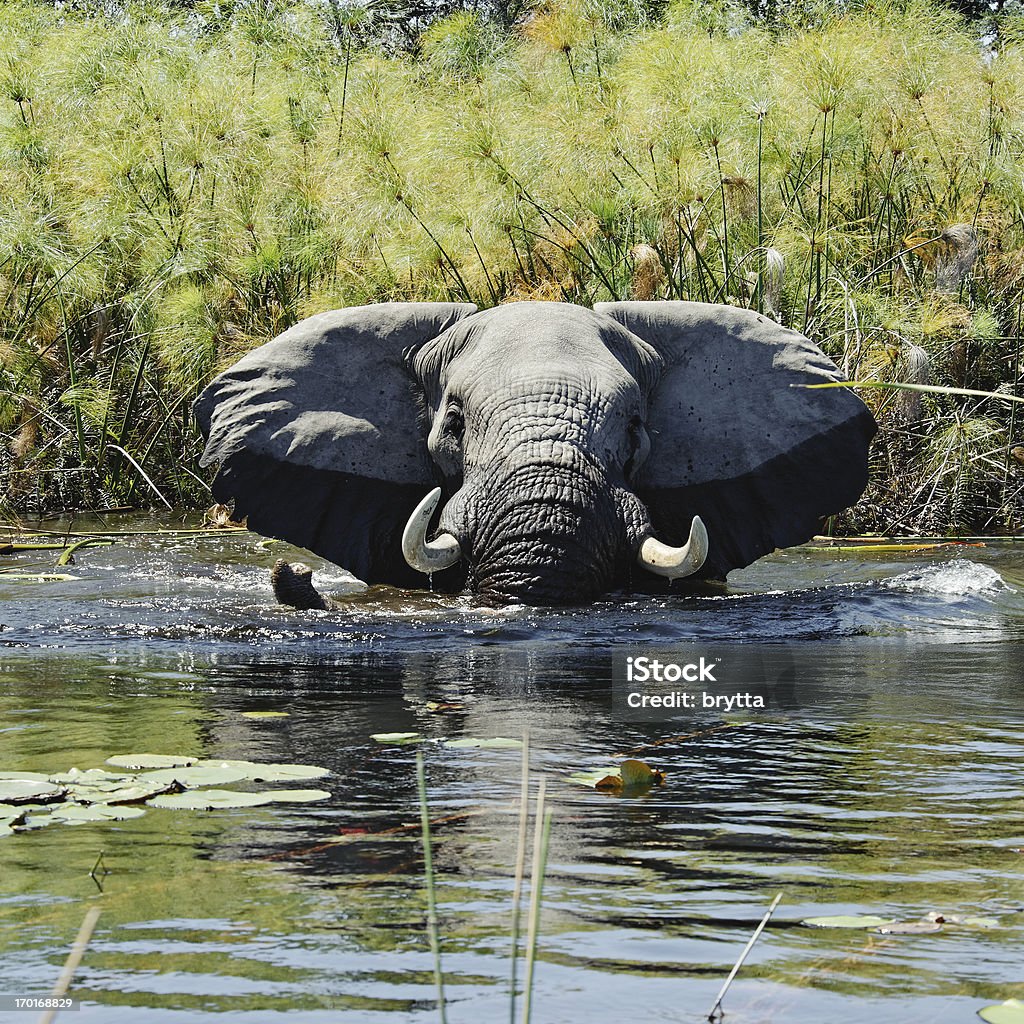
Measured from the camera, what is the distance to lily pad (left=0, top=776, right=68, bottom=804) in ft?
10.9

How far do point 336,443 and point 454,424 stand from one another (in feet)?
2.42

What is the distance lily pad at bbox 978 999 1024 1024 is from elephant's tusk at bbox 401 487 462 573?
194 inches

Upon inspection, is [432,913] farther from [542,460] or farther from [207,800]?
[542,460]

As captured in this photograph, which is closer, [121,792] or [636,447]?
[121,792]

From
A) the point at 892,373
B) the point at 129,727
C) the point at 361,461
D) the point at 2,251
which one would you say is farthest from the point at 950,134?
the point at 129,727

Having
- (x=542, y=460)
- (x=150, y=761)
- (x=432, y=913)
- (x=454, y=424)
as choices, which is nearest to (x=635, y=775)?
(x=150, y=761)

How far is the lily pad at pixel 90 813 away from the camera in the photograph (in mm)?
3242

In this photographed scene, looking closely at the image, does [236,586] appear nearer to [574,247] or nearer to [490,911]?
[574,247]

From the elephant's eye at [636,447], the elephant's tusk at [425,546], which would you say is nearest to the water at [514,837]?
the elephant's tusk at [425,546]

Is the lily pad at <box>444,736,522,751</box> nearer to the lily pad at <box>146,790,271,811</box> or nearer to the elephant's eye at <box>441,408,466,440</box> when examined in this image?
the lily pad at <box>146,790,271,811</box>

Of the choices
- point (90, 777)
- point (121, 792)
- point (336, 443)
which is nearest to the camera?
point (121, 792)

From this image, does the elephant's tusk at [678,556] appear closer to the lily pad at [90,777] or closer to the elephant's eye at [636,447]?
the elephant's eye at [636,447]

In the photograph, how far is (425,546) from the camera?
278 inches

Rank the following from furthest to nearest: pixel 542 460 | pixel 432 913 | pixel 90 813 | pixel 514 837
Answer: pixel 542 460 → pixel 90 813 → pixel 514 837 → pixel 432 913
